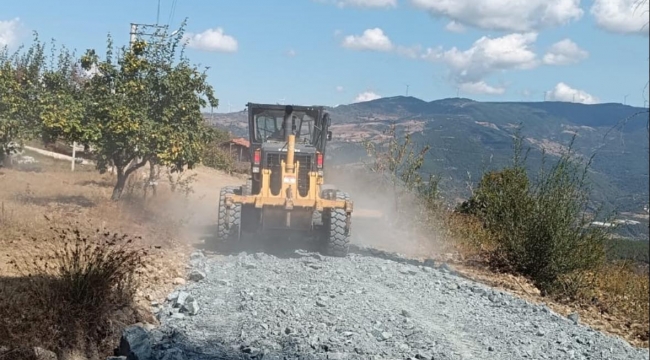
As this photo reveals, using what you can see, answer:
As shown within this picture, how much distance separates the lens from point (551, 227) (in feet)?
34.8

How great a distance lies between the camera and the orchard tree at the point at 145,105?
1196 centimetres

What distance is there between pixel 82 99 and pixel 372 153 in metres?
6.45

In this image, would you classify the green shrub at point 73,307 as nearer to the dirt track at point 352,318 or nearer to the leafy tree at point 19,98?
the dirt track at point 352,318

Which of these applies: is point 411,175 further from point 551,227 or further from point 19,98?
point 19,98

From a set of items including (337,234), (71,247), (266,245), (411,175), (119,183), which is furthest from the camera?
(411,175)

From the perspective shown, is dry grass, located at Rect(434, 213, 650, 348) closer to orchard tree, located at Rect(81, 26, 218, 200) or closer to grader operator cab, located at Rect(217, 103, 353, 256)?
grader operator cab, located at Rect(217, 103, 353, 256)

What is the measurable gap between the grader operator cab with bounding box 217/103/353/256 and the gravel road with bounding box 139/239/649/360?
3.13 feet

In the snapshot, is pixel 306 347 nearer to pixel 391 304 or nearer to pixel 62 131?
pixel 391 304

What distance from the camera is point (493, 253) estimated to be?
12.4m

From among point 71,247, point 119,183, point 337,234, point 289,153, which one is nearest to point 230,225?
point 289,153

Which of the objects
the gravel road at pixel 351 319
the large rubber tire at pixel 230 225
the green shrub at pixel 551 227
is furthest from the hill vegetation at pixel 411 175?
the large rubber tire at pixel 230 225

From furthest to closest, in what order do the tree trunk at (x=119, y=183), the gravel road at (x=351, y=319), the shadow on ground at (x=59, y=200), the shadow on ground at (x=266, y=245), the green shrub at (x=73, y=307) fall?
the tree trunk at (x=119, y=183) < the shadow on ground at (x=59, y=200) < the shadow on ground at (x=266, y=245) < the gravel road at (x=351, y=319) < the green shrub at (x=73, y=307)

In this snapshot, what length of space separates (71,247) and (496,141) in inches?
600

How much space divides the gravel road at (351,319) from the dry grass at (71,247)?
16.7 inches
